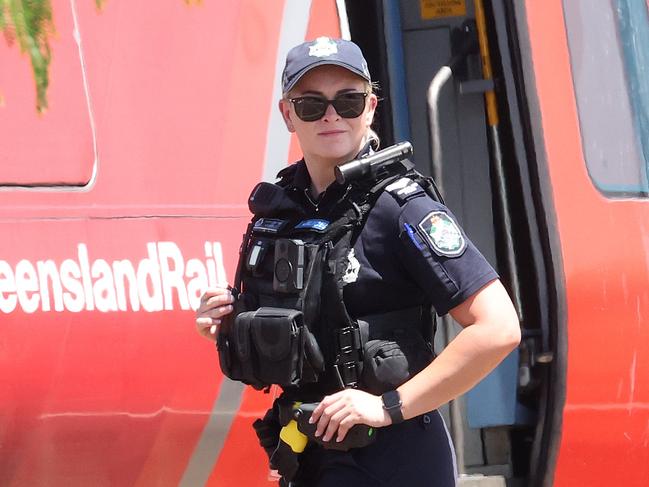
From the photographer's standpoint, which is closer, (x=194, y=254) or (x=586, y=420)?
(x=194, y=254)

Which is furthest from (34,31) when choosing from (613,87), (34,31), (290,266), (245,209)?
(613,87)

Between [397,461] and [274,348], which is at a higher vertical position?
[274,348]

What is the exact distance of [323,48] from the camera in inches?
88.0

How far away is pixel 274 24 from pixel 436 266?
129cm

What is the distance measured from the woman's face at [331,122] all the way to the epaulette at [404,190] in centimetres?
11

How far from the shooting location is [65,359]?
2652 mm

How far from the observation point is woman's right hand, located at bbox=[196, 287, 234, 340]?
7.61 feet

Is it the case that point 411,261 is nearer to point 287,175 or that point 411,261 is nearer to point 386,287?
point 386,287

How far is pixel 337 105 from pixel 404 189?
200 mm

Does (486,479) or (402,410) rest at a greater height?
(402,410)

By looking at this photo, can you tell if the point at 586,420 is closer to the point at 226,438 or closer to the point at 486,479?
the point at 486,479

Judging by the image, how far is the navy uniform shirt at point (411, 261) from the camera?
6.93ft

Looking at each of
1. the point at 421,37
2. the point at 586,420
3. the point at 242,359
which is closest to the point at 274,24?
the point at 421,37

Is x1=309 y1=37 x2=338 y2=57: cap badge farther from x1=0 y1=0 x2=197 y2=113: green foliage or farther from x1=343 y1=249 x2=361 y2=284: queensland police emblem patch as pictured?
x1=0 y1=0 x2=197 y2=113: green foliage
